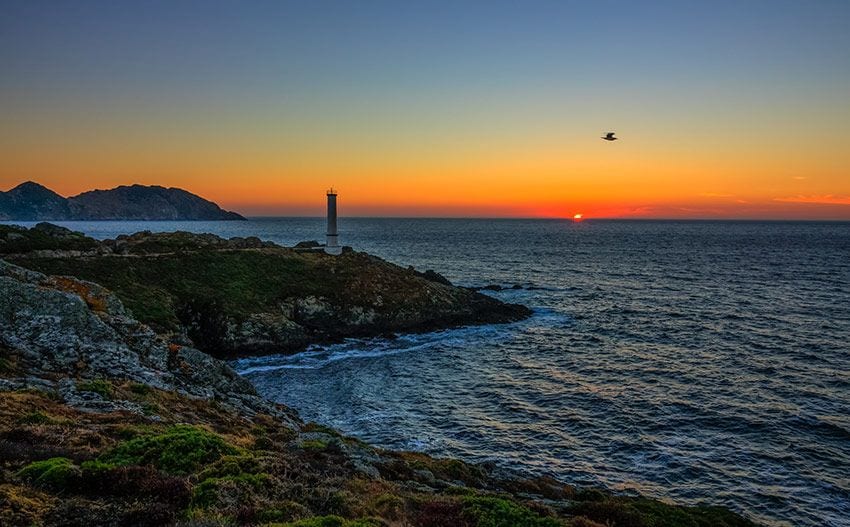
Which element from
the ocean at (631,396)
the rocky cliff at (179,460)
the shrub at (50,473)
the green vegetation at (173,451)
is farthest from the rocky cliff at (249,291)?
the shrub at (50,473)

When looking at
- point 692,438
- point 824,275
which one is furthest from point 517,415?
point 824,275

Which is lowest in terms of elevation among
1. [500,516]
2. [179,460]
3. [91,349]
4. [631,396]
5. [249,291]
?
[631,396]

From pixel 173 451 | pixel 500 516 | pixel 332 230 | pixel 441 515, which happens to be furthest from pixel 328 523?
pixel 332 230

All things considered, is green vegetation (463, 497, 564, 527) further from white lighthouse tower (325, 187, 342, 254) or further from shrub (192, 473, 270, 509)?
white lighthouse tower (325, 187, 342, 254)

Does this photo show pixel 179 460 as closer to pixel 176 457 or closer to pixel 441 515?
pixel 176 457

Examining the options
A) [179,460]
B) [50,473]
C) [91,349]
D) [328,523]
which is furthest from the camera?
[91,349]

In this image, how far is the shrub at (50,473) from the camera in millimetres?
11930

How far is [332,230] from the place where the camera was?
87.2 m

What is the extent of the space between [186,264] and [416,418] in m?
42.3

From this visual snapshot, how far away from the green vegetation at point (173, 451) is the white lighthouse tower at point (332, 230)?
66.8 metres

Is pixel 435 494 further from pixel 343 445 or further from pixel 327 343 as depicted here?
pixel 327 343

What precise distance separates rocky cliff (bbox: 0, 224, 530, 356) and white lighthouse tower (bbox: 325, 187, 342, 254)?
473cm

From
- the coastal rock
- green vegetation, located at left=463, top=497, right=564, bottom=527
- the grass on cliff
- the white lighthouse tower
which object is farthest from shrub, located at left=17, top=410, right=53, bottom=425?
the white lighthouse tower

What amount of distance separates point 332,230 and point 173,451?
73.5 metres
